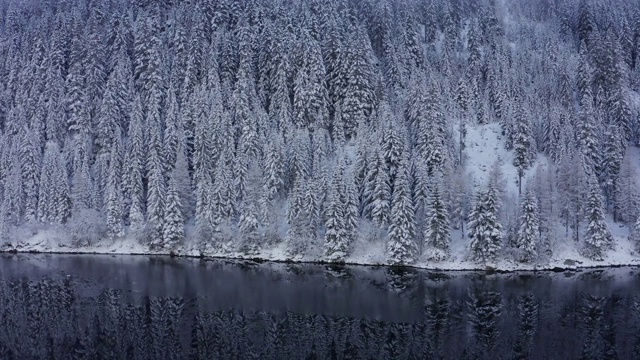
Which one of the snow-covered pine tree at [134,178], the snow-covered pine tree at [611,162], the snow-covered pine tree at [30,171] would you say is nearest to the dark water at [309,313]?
the snow-covered pine tree at [134,178]

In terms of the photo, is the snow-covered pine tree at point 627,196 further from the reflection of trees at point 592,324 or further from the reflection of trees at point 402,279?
the reflection of trees at point 402,279

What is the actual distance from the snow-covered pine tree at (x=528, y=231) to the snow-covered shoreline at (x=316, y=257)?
5.25 ft

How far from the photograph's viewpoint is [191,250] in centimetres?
8156

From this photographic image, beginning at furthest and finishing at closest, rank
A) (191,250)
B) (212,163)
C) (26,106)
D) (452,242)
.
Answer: (26,106) < (212,163) < (191,250) < (452,242)

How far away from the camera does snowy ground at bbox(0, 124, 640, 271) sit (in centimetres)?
7138

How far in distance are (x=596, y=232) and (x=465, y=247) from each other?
1829 cm

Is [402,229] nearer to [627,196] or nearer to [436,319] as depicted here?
[436,319]

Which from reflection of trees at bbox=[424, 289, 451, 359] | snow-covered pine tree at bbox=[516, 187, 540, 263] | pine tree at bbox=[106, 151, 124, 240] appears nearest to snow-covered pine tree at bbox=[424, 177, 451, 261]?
snow-covered pine tree at bbox=[516, 187, 540, 263]

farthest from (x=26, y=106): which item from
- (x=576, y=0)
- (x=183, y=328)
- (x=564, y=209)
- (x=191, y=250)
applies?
(x=576, y=0)

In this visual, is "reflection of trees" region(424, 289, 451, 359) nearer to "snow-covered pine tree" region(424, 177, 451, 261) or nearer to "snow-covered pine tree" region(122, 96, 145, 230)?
"snow-covered pine tree" region(424, 177, 451, 261)

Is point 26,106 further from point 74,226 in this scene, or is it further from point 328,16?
point 328,16

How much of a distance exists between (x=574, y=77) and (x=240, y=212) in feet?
256

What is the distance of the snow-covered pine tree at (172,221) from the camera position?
80.6 metres

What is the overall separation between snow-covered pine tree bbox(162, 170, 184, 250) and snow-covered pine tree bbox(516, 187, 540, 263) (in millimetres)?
52419
